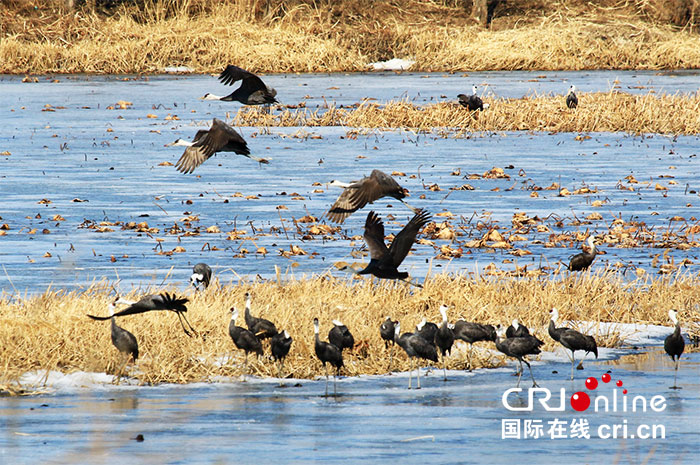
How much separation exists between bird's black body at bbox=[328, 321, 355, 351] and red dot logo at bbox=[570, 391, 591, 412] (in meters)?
1.78

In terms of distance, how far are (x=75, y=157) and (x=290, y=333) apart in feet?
52.8

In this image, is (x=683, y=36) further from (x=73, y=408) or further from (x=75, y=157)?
(x=73, y=408)

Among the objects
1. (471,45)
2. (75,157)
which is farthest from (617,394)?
(471,45)

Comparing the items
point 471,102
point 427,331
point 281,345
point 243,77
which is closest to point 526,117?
point 471,102

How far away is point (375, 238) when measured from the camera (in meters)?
11.4

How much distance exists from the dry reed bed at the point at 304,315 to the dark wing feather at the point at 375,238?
0.48 metres

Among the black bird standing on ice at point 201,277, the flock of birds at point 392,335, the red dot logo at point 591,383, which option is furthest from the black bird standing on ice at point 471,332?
the black bird standing on ice at point 201,277

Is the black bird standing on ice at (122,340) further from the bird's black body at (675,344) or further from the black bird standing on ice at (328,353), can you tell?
the bird's black body at (675,344)

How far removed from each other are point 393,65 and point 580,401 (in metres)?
40.9

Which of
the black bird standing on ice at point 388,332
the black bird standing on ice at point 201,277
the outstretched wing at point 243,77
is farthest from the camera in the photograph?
the outstretched wing at point 243,77

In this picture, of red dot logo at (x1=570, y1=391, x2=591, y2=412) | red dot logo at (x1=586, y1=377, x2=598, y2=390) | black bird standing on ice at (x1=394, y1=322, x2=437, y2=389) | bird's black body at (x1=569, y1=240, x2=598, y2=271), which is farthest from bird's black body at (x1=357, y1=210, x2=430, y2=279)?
bird's black body at (x1=569, y1=240, x2=598, y2=271)

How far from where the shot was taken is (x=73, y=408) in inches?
336

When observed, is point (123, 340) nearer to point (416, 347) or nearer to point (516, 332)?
point (416, 347)

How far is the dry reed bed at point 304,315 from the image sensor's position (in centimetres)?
954
